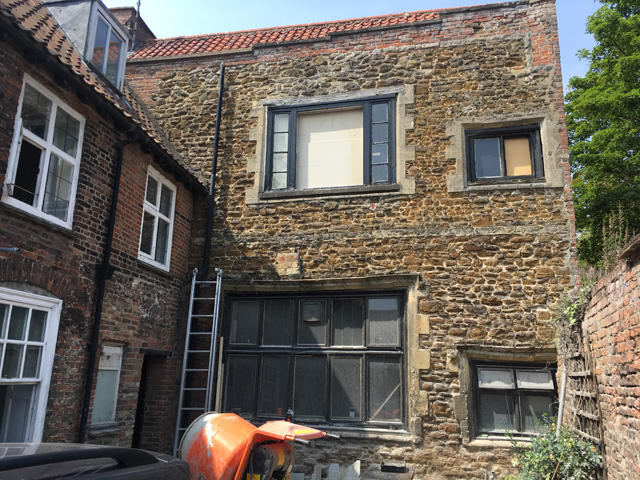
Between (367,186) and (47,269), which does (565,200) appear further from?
(47,269)

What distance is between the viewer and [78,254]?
21.6ft

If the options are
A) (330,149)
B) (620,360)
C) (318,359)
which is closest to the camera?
(620,360)

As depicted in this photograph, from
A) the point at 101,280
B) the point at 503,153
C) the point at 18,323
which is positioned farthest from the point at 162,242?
the point at 503,153

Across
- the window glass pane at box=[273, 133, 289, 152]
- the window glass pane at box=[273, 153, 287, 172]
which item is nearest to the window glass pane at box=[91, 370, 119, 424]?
the window glass pane at box=[273, 153, 287, 172]

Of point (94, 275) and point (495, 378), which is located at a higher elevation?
point (94, 275)

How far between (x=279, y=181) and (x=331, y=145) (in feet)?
3.74

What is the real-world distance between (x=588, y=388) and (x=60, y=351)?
6202mm

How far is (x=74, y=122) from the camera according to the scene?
6.75 meters

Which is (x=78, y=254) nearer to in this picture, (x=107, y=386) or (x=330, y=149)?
(x=107, y=386)

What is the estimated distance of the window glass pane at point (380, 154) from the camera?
903cm

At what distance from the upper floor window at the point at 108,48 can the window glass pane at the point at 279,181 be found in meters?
3.11

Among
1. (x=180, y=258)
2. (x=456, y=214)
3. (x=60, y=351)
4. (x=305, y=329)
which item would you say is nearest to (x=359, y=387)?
(x=305, y=329)

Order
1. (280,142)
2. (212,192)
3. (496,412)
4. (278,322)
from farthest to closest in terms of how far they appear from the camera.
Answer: (280,142) → (212,192) → (278,322) → (496,412)

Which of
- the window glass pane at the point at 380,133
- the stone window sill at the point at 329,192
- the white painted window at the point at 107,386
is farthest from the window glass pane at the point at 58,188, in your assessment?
the window glass pane at the point at 380,133
